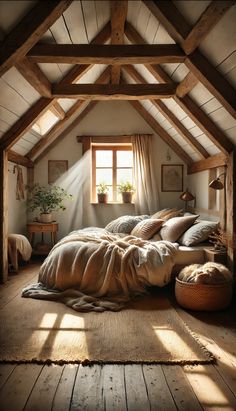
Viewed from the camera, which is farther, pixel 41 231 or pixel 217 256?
pixel 41 231

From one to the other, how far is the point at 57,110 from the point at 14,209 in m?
1.87

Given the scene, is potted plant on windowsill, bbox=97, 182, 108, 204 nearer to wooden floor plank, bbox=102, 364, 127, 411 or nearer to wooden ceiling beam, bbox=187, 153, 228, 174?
wooden ceiling beam, bbox=187, 153, 228, 174

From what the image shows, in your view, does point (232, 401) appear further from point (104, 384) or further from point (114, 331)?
point (114, 331)

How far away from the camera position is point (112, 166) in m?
6.31

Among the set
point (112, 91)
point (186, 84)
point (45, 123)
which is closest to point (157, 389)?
point (186, 84)

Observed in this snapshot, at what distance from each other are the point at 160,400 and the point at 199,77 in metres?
2.70

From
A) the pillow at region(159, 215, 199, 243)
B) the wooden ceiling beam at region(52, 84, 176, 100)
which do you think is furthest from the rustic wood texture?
the wooden ceiling beam at region(52, 84, 176, 100)

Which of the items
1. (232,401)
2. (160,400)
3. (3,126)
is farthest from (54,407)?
(3,126)

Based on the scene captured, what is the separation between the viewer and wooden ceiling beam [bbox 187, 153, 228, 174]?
3979mm

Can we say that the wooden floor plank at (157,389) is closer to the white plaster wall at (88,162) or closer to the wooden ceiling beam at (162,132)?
the white plaster wall at (88,162)

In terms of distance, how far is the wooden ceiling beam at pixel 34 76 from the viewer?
9.86 feet

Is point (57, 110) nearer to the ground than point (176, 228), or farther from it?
farther from it

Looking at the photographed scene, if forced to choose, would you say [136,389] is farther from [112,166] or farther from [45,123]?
[112,166]

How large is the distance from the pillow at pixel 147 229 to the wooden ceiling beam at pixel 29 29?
2753 millimetres
